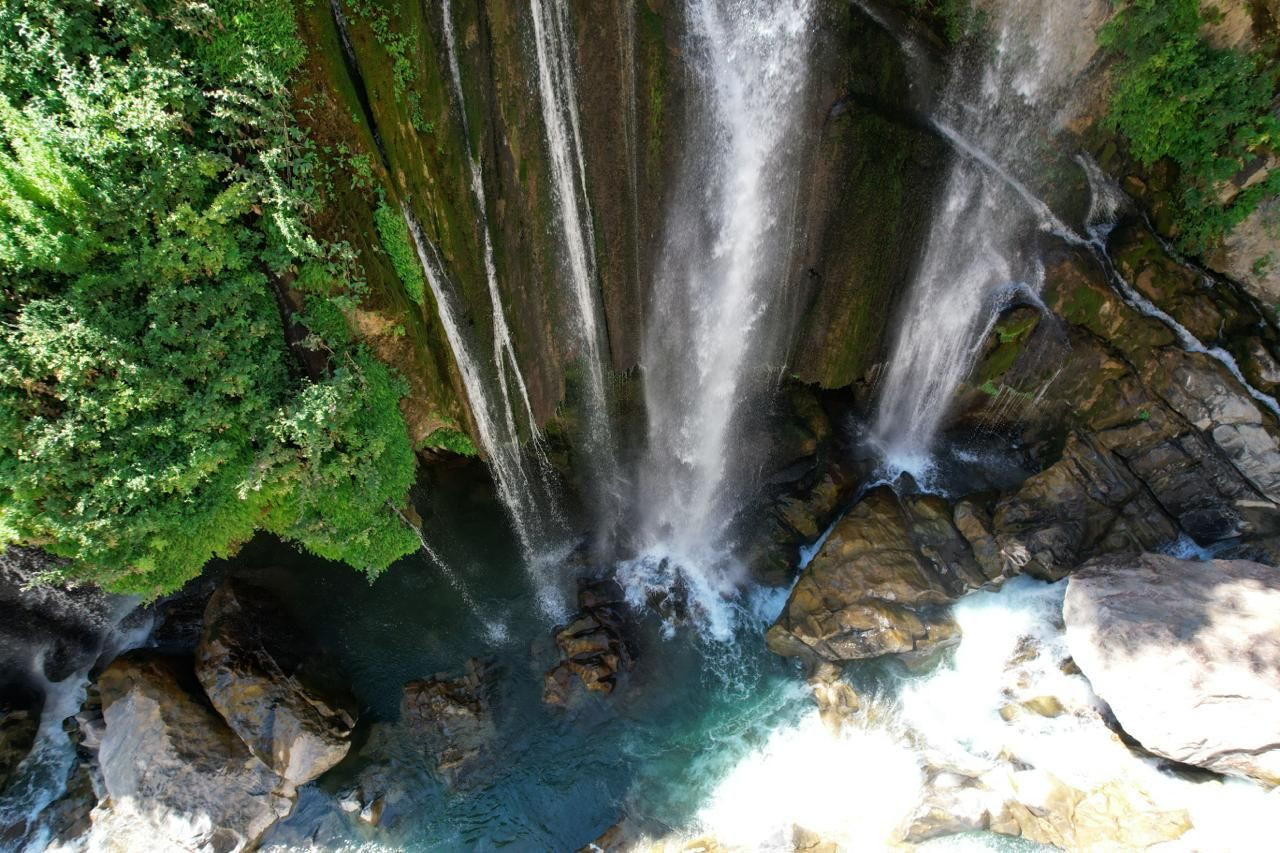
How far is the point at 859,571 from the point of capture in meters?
9.82

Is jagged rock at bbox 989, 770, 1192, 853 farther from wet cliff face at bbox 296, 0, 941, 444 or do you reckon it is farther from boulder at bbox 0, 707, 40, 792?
boulder at bbox 0, 707, 40, 792

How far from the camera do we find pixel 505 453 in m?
9.88

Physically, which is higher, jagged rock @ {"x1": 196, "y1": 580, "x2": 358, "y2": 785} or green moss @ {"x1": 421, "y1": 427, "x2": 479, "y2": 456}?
green moss @ {"x1": 421, "y1": 427, "x2": 479, "y2": 456}

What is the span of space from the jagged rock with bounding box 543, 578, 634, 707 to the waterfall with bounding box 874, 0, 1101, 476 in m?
5.66

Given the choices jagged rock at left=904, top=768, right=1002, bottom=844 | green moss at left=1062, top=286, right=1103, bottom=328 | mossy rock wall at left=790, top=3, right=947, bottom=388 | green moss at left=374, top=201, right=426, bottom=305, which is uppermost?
green moss at left=374, top=201, right=426, bottom=305

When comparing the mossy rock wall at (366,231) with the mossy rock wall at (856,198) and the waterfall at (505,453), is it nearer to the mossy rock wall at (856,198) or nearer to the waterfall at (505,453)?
the waterfall at (505,453)

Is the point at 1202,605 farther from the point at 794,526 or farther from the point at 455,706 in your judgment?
the point at 455,706

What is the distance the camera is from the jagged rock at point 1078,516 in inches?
371

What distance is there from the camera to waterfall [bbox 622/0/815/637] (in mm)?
7555

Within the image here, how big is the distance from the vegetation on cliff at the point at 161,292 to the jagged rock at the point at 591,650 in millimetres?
4490

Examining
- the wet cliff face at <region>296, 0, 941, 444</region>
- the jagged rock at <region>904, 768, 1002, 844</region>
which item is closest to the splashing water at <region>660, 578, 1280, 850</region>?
the jagged rock at <region>904, 768, 1002, 844</region>

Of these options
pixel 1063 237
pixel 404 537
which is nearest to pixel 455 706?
pixel 404 537

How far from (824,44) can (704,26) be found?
1523 millimetres

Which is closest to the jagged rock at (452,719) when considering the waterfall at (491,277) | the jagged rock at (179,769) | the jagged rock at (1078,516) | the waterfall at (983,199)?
the jagged rock at (179,769)
